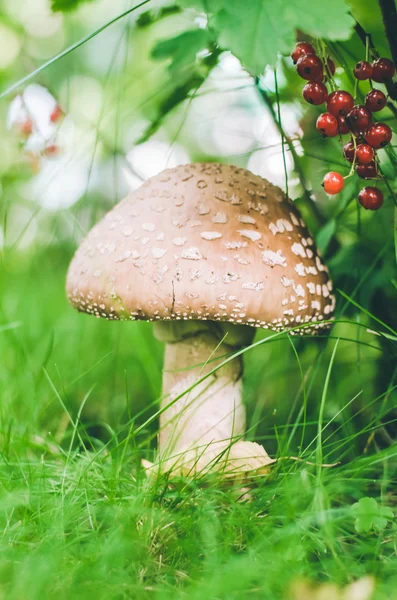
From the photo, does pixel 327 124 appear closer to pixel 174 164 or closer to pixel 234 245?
pixel 234 245

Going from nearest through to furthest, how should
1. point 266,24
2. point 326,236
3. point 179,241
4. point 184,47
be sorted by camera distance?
point 266,24
point 184,47
point 179,241
point 326,236

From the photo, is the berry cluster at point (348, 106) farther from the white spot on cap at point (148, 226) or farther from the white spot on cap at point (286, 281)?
the white spot on cap at point (148, 226)

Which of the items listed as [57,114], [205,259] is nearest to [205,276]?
[205,259]

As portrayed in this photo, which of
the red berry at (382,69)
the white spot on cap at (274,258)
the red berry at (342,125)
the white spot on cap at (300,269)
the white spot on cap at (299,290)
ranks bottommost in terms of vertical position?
the white spot on cap at (299,290)

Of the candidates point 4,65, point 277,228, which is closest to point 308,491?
point 277,228

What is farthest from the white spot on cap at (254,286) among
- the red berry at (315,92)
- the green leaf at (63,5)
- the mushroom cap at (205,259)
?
the green leaf at (63,5)

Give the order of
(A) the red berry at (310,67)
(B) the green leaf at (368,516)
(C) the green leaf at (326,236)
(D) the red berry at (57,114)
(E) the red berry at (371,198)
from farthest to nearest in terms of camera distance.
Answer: (D) the red berry at (57,114)
(C) the green leaf at (326,236)
(E) the red berry at (371,198)
(A) the red berry at (310,67)
(B) the green leaf at (368,516)

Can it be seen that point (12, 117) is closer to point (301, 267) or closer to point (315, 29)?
point (301, 267)
